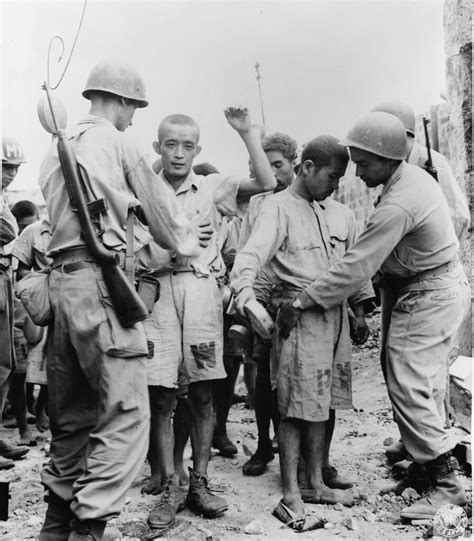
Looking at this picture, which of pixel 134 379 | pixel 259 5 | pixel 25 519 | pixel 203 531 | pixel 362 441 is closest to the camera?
pixel 134 379

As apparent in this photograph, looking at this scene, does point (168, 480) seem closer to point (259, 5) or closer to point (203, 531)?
point (203, 531)

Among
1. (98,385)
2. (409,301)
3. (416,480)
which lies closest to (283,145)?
(409,301)

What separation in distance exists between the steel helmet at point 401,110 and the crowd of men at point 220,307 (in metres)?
0.01

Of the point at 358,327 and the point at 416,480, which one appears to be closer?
the point at 416,480

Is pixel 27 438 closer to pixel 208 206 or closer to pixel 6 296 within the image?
pixel 6 296

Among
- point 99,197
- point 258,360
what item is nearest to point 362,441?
point 258,360

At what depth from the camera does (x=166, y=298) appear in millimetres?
4184

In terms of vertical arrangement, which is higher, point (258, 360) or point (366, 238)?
point (366, 238)

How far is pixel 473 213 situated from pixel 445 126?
1.65 m

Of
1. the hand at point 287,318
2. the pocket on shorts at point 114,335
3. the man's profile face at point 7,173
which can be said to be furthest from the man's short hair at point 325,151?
the man's profile face at point 7,173

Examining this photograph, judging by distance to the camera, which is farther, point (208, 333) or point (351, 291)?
point (208, 333)

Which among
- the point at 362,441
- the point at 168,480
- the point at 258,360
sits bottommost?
the point at 362,441

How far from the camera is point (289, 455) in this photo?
4.00m

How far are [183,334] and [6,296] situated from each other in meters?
1.94
